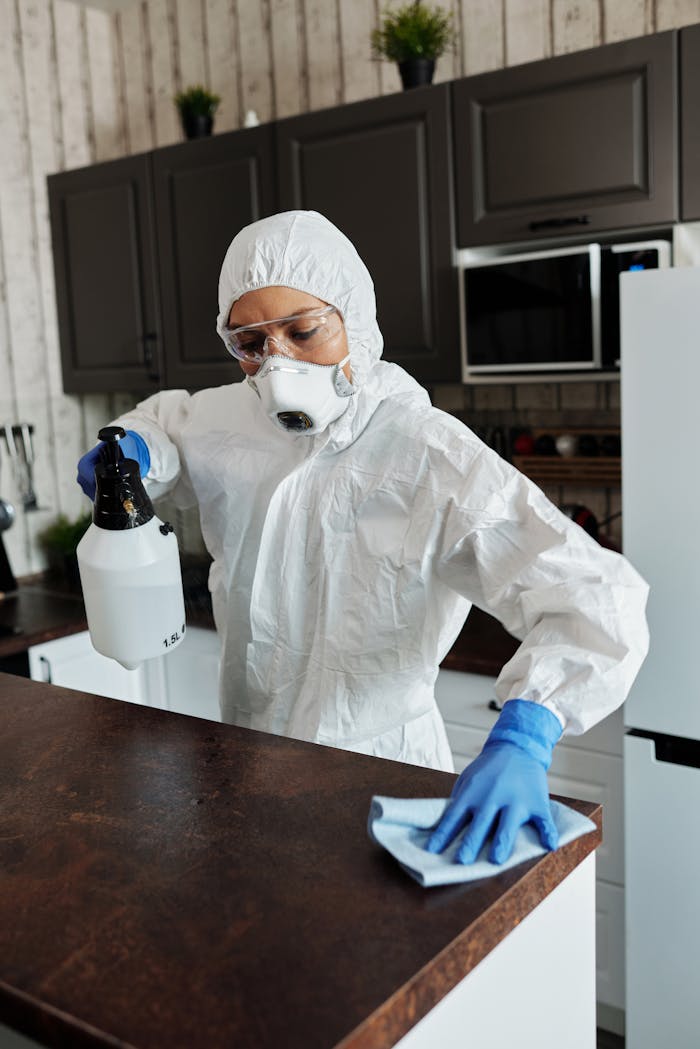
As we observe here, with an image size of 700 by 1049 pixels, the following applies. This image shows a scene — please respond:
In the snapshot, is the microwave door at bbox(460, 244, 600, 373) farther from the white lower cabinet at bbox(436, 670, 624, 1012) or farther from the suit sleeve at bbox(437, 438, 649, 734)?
the suit sleeve at bbox(437, 438, 649, 734)

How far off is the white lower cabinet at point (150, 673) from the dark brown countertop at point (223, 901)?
152cm

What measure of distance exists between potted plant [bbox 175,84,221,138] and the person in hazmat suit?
157 centimetres

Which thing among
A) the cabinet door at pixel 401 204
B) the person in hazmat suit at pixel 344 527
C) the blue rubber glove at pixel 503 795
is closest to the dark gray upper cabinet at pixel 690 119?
the cabinet door at pixel 401 204

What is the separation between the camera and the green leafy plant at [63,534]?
3.26m

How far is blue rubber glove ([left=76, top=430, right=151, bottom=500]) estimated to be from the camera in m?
1.40

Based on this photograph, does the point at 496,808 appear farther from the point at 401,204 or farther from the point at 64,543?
the point at 64,543

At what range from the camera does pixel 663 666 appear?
5.82 ft

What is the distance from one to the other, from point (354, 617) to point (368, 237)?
1.33m

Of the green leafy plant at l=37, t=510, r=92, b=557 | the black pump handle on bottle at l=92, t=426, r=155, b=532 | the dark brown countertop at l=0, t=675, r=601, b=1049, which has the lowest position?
the green leafy plant at l=37, t=510, r=92, b=557

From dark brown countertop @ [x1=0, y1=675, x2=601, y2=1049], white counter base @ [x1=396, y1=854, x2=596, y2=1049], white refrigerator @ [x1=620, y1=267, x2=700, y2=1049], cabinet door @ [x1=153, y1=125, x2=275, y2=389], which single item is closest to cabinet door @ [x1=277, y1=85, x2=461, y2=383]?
cabinet door @ [x1=153, y1=125, x2=275, y2=389]

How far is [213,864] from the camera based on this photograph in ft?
2.88

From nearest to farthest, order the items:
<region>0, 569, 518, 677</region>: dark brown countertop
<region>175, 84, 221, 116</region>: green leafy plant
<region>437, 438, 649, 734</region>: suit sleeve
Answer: <region>437, 438, 649, 734</region>: suit sleeve, <region>0, 569, 518, 677</region>: dark brown countertop, <region>175, 84, 221, 116</region>: green leafy plant

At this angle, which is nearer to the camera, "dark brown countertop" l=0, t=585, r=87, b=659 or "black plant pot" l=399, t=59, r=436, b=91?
"black plant pot" l=399, t=59, r=436, b=91

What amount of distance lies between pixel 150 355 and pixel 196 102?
74 centimetres
